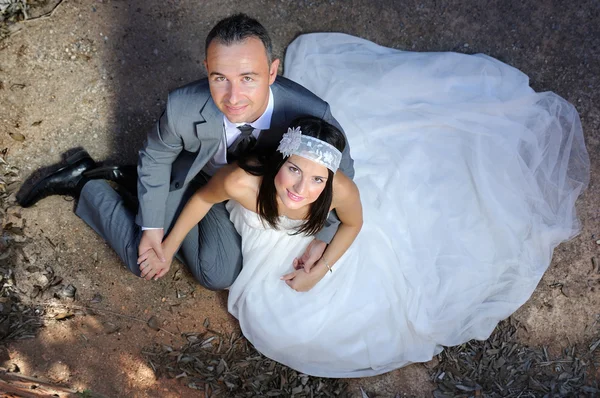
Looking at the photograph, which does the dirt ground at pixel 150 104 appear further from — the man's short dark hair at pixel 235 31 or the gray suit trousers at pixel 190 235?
the man's short dark hair at pixel 235 31

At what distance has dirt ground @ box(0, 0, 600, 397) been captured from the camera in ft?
11.8

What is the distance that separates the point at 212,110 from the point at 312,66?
1193 mm

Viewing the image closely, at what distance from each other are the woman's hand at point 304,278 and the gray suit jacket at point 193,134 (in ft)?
0.61

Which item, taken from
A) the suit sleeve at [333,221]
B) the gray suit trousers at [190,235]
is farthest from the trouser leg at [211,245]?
the suit sleeve at [333,221]

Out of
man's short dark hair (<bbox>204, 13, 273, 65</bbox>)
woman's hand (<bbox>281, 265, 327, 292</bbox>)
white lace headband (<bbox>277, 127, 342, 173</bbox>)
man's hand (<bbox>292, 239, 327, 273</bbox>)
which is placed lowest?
woman's hand (<bbox>281, 265, 327, 292</bbox>)

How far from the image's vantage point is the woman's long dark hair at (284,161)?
2.70 meters

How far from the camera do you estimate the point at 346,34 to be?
4.09 m

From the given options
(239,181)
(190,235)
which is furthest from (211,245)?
(239,181)

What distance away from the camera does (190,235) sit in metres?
3.54

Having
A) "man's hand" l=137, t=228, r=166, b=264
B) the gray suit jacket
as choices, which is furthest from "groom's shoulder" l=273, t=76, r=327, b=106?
"man's hand" l=137, t=228, r=166, b=264

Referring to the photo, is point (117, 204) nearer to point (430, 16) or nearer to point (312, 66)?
point (312, 66)

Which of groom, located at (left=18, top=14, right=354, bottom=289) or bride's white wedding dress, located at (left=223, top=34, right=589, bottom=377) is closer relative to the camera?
groom, located at (left=18, top=14, right=354, bottom=289)

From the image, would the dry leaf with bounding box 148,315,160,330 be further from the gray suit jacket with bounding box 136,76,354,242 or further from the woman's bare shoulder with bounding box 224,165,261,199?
the woman's bare shoulder with bounding box 224,165,261,199

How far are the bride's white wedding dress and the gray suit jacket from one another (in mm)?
368
